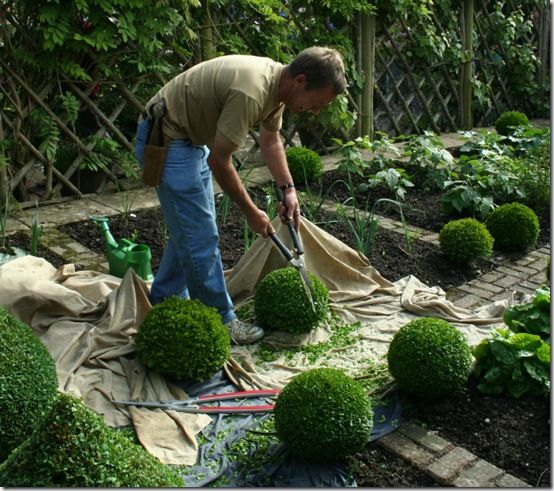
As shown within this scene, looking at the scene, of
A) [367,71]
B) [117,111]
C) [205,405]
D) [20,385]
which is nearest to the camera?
[20,385]

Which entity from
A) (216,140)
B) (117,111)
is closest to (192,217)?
(216,140)

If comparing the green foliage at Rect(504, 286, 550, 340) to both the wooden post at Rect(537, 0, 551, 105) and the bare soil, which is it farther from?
the wooden post at Rect(537, 0, 551, 105)

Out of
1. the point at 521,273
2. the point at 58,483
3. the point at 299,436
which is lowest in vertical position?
the point at 521,273

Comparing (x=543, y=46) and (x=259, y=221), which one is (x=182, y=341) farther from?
(x=543, y=46)

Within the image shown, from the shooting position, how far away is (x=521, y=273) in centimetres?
473

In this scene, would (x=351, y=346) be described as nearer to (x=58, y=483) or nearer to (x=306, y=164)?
(x=58, y=483)

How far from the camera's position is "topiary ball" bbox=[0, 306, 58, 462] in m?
2.56

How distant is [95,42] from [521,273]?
3.24m

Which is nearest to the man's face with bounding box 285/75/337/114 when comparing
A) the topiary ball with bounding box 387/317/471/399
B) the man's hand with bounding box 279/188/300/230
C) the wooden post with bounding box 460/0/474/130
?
the man's hand with bounding box 279/188/300/230

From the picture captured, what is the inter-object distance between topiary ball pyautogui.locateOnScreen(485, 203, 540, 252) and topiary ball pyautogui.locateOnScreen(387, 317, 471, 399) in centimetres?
202

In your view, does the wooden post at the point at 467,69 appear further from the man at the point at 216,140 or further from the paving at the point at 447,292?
the man at the point at 216,140

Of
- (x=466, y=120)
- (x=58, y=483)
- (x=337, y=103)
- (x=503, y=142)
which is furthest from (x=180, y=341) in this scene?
(x=466, y=120)

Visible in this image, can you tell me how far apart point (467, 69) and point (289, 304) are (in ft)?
18.5

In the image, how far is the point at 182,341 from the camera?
315cm
